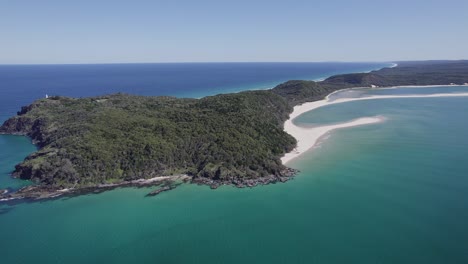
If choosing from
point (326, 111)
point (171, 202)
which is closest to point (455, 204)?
point (171, 202)

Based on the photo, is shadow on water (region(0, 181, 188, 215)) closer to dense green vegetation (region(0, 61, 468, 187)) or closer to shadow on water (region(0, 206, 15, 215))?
shadow on water (region(0, 206, 15, 215))

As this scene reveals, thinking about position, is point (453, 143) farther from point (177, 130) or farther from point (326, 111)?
point (177, 130)

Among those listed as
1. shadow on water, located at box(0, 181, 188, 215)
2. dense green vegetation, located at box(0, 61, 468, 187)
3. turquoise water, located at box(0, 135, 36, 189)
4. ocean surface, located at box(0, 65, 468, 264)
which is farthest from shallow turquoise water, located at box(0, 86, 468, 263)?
turquoise water, located at box(0, 135, 36, 189)

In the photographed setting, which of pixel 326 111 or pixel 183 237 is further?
pixel 326 111

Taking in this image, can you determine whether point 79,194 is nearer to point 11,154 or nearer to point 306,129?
point 11,154

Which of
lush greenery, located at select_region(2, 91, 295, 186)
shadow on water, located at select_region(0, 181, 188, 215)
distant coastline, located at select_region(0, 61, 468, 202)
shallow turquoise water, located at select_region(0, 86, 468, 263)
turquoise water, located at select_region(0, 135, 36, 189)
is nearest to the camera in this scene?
shallow turquoise water, located at select_region(0, 86, 468, 263)

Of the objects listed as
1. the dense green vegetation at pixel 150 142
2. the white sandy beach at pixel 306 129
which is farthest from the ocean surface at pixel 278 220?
the white sandy beach at pixel 306 129
